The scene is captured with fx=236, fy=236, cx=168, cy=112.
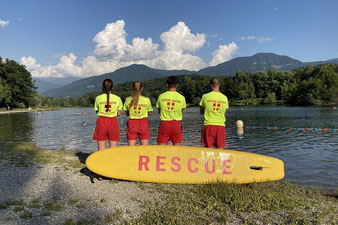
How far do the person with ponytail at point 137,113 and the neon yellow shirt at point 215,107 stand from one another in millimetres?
1733

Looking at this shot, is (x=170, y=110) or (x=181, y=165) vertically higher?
(x=170, y=110)

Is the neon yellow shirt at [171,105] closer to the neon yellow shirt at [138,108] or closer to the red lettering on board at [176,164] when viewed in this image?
the neon yellow shirt at [138,108]

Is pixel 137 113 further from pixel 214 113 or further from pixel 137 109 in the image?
pixel 214 113

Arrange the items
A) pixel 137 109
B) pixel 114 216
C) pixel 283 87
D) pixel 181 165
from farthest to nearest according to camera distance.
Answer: pixel 283 87, pixel 137 109, pixel 181 165, pixel 114 216

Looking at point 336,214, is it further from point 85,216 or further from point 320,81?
point 320,81

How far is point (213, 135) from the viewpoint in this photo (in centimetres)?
655

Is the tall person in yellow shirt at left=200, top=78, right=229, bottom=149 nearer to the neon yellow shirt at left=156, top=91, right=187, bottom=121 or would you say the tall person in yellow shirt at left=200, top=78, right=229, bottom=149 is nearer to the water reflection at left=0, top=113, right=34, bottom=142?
the neon yellow shirt at left=156, top=91, right=187, bottom=121

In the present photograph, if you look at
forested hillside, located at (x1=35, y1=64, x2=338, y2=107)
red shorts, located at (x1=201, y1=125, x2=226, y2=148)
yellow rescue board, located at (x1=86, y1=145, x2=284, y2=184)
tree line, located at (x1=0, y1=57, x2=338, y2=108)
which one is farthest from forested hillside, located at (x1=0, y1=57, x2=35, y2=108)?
red shorts, located at (x1=201, y1=125, x2=226, y2=148)

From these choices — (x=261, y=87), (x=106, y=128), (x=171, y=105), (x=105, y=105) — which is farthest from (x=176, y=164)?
(x=261, y=87)

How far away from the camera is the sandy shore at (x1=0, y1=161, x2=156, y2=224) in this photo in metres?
4.57

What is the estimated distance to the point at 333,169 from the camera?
10.3 metres

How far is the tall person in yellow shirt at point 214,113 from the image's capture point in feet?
20.9

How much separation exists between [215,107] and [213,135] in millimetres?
790

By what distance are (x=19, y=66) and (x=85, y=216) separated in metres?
107
